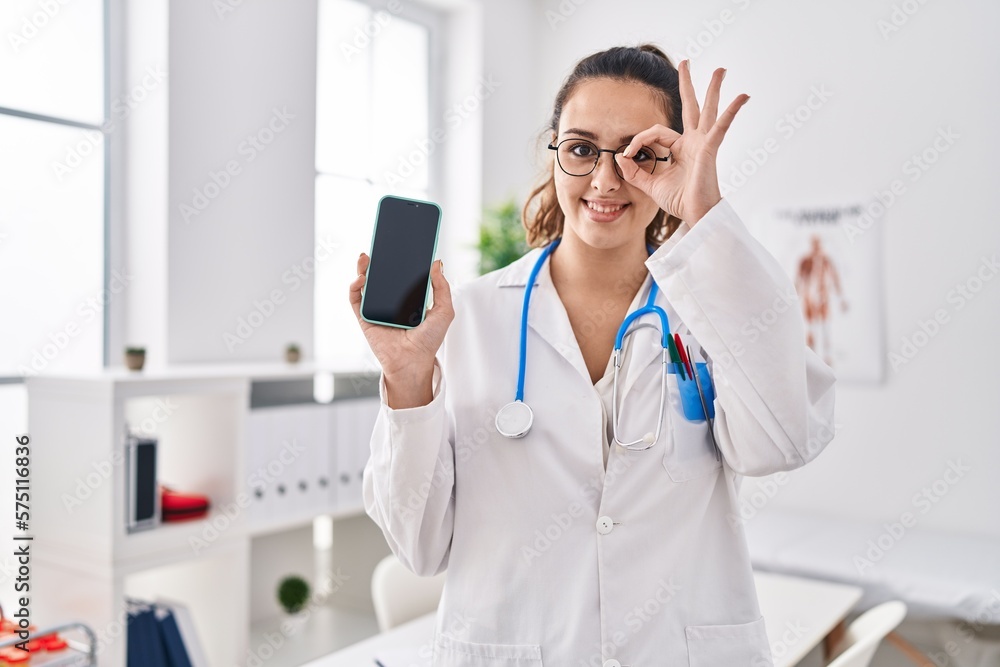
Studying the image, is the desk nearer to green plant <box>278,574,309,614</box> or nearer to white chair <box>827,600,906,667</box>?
white chair <box>827,600,906,667</box>

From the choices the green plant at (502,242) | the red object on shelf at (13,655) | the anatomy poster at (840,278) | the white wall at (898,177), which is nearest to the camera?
the red object on shelf at (13,655)

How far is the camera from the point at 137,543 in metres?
2.21

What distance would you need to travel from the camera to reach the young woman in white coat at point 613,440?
3.44 feet

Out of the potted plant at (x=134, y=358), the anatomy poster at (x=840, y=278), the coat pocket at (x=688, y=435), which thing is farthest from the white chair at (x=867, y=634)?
the potted plant at (x=134, y=358)

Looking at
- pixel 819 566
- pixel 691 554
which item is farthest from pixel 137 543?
pixel 819 566

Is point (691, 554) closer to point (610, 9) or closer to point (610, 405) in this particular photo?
point (610, 405)

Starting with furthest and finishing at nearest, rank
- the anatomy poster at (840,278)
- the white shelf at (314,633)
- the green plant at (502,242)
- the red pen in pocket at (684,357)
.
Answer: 1. the green plant at (502,242)
2. the anatomy poster at (840,278)
3. the white shelf at (314,633)
4. the red pen in pocket at (684,357)

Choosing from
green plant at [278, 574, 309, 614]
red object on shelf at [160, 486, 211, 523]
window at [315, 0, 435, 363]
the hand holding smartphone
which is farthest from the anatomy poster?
the hand holding smartphone

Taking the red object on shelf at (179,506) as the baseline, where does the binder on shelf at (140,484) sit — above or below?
above

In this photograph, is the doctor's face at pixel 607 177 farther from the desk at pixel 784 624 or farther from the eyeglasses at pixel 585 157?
the desk at pixel 784 624

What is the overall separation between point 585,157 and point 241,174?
2.17 m

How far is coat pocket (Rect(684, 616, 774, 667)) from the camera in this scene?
1.13 meters

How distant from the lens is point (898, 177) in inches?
135

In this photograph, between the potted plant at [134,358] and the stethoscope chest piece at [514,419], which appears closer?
the stethoscope chest piece at [514,419]
